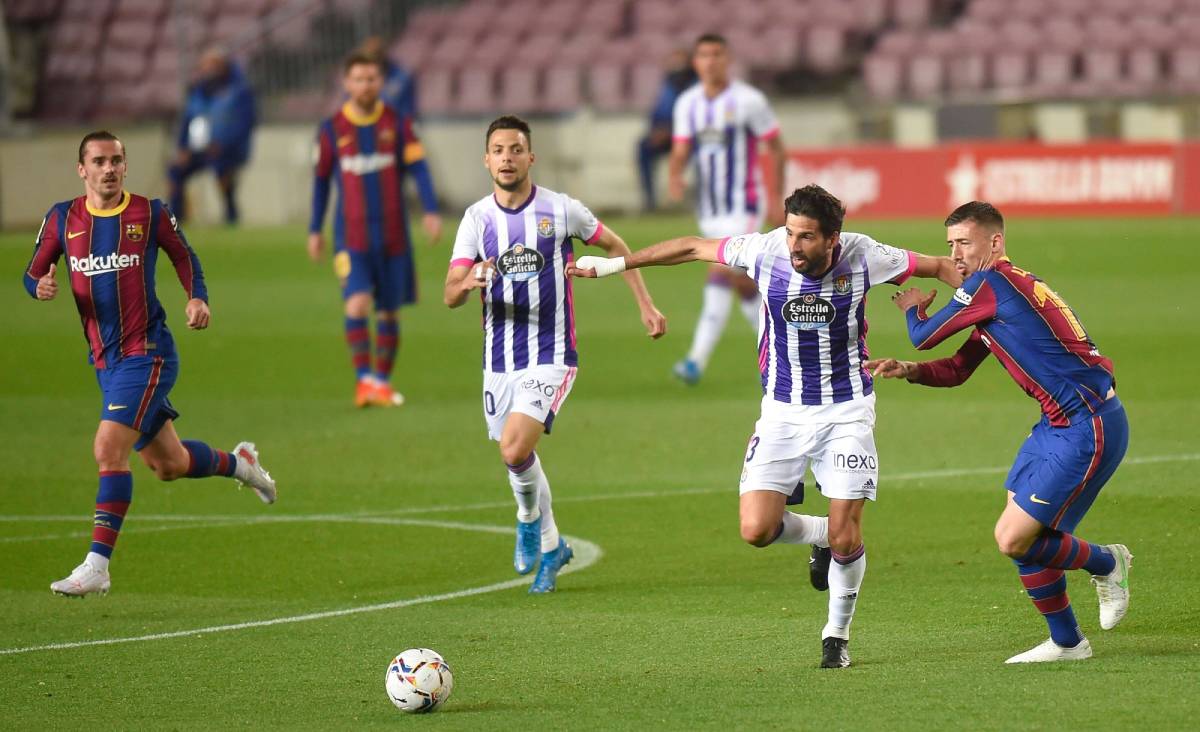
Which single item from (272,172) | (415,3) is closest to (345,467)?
(272,172)

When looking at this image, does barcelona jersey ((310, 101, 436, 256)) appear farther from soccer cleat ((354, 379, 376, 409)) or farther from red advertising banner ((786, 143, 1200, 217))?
red advertising banner ((786, 143, 1200, 217))

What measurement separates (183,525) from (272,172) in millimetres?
18529

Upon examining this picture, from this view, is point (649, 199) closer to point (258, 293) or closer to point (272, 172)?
point (272, 172)

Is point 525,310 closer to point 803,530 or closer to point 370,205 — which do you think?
point 803,530

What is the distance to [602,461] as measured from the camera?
1134cm

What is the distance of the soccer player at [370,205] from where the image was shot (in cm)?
1322

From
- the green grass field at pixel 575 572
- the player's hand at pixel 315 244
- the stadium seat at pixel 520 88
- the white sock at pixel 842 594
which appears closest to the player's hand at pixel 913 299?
the white sock at pixel 842 594

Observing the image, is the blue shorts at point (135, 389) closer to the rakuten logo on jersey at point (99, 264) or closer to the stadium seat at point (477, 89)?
the rakuten logo on jersey at point (99, 264)

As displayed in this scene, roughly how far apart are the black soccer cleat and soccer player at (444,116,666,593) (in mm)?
1898

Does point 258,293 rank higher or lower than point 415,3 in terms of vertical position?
lower

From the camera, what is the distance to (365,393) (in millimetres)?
13625

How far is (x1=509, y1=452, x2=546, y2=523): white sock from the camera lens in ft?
26.5

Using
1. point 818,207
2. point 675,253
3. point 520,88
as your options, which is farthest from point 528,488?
point 520,88

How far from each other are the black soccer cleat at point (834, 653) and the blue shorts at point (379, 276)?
7.47 metres
